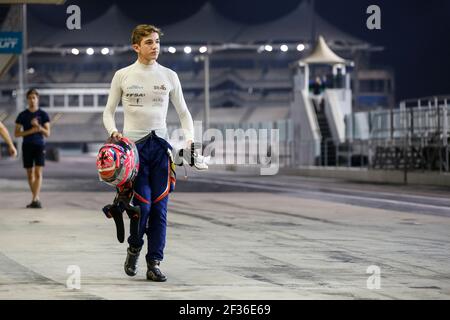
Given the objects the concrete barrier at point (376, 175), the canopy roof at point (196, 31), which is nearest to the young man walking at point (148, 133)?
the concrete barrier at point (376, 175)

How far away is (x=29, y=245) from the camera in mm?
11820

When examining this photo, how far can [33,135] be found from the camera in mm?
18297

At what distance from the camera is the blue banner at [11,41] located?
110 feet

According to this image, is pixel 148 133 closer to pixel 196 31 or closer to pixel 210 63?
pixel 196 31

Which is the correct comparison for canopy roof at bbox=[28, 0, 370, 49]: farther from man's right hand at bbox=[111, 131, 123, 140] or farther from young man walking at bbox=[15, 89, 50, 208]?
man's right hand at bbox=[111, 131, 123, 140]

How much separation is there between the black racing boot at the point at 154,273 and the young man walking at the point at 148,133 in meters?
0.09

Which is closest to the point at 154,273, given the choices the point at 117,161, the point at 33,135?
the point at 117,161

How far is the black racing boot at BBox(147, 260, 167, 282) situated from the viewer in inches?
344

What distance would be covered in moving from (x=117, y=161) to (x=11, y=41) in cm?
2621

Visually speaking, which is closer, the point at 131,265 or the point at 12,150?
the point at 131,265

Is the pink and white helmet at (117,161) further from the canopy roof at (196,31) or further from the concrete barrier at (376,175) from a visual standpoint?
the canopy roof at (196,31)
